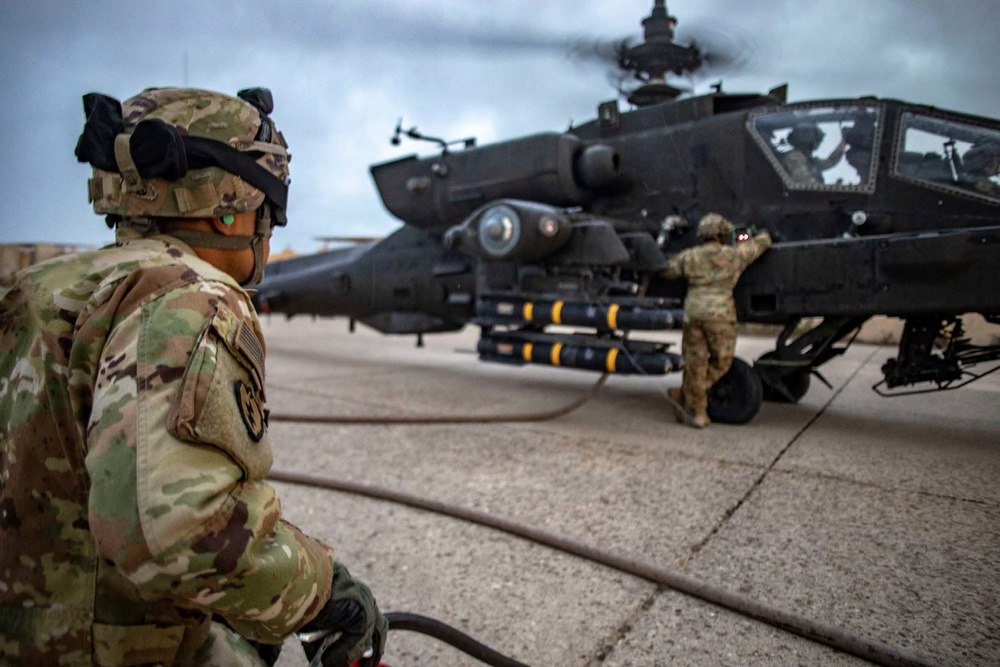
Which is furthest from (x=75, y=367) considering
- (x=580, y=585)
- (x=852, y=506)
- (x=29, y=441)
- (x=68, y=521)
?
(x=852, y=506)

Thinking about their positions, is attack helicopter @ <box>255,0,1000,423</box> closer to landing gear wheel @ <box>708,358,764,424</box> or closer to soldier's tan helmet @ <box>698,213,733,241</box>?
landing gear wheel @ <box>708,358,764,424</box>

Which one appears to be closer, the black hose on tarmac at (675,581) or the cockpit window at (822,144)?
the black hose on tarmac at (675,581)

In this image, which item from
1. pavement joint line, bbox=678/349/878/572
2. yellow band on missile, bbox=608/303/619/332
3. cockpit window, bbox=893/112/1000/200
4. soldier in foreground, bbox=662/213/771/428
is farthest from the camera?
yellow band on missile, bbox=608/303/619/332

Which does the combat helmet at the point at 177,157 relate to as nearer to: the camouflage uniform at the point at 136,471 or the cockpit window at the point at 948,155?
the camouflage uniform at the point at 136,471

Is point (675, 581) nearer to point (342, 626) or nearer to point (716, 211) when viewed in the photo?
point (342, 626)

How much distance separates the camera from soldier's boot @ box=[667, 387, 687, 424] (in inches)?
194

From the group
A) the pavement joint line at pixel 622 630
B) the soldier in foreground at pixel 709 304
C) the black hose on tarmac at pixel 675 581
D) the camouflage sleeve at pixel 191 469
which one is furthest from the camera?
the soldier in foreground at pixel 709 304

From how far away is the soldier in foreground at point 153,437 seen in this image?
3.05 ft

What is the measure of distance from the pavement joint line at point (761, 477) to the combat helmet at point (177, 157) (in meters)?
2.01

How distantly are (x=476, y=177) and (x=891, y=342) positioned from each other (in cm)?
379

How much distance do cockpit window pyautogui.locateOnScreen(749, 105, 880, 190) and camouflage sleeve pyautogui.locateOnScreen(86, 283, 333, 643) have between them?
4.55 m

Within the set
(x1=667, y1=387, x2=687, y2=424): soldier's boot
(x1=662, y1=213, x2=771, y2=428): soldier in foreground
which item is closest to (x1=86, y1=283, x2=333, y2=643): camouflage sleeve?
(x1=662, y1=213, x2=771, y2=428): soldier in foreground

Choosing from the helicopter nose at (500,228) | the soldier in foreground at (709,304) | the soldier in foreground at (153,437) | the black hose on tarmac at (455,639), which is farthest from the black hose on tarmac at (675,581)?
the helicopter nose at (500,228)

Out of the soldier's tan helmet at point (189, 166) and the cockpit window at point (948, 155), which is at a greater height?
the cockpit window at point (948, 155)
